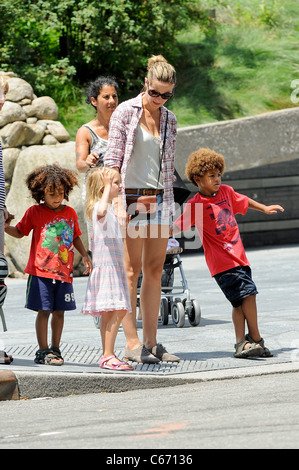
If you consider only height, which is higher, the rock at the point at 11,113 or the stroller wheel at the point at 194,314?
the rock at the point at 11,113

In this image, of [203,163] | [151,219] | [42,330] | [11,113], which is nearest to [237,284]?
[151,219]

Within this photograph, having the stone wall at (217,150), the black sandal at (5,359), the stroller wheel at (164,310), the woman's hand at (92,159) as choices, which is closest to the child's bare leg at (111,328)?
the black sandal at (5,359)

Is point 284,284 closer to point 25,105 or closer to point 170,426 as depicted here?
point 25,105

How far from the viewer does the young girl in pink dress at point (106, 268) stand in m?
5.38

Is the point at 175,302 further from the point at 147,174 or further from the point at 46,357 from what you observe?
the point at 46,357

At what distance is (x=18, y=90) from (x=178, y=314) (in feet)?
20.3

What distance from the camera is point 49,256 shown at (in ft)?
18.4

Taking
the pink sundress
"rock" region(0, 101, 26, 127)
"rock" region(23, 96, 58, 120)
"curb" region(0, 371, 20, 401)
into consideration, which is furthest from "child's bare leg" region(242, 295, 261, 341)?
"rock" region(23, 96, 58, 120)

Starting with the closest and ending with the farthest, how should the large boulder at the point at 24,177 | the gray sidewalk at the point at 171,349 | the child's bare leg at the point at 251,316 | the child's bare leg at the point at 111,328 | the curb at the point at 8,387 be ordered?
the curb at the point at 8,387 → the gray sidewalk at the point at 171,349 → the child's bare leg at the point at 111,328 → the child's bare leg at the point at 251,316 → the large boulder at the point at 24,177

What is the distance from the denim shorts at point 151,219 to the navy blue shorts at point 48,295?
571 millimetres

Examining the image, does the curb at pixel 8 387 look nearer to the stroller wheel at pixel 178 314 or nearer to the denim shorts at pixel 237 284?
the denim shorts at pixel 237 284

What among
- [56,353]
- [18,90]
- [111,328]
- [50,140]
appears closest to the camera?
[111,328]

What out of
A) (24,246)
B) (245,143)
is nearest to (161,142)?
(24,246)
